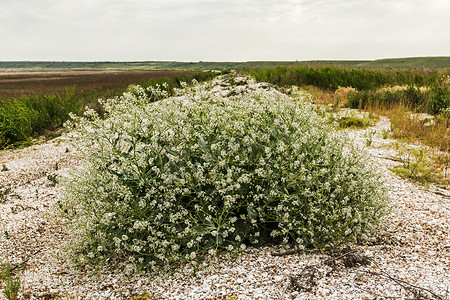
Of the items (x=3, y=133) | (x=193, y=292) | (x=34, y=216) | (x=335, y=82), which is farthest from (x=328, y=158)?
(x=335, y=82)

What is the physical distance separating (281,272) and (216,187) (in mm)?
981

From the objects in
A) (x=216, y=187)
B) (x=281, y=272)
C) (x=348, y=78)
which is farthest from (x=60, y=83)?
(x=281, y=272)

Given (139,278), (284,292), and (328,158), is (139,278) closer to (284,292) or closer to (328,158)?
(284,292)

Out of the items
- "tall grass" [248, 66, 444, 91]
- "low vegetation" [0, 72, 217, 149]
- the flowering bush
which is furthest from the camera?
"tall grass" [248, 66, 444, 91]

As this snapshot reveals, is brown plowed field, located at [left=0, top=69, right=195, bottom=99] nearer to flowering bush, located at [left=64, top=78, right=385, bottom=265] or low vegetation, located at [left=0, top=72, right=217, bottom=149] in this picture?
low vegetation, located at [left=0, top=72, right=217, bottom=149]

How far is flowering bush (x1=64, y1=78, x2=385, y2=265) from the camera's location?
3.17 m

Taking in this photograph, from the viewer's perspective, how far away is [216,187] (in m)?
3.13

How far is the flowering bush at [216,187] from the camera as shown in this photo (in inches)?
125

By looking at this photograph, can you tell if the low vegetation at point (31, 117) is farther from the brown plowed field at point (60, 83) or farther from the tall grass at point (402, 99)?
the tall grass at point (402, 99)

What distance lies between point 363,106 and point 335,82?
174 inches

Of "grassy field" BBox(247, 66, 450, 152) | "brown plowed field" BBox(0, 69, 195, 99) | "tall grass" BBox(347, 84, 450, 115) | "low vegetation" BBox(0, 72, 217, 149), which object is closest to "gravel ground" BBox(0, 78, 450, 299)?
"grassy field" BBox(247, 66, 450, 152)

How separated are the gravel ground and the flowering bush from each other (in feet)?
0.69

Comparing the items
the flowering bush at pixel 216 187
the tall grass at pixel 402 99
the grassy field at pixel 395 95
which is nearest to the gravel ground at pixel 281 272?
the flowering bush at pixel 216 187

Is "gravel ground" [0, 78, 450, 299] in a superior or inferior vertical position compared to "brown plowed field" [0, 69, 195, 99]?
inferior
